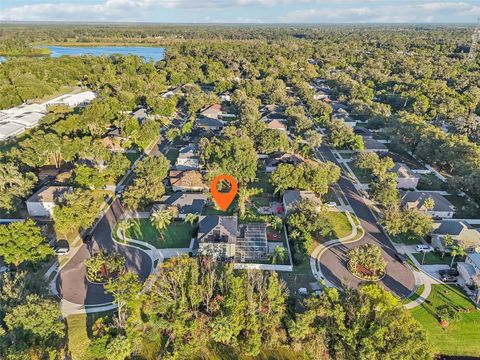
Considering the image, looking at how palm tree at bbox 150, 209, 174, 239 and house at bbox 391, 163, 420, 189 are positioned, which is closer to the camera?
palm tree at bbox 150, 209, 174, 239

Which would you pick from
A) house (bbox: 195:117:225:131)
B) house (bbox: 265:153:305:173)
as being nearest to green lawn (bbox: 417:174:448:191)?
house (bbox: 265:153:305:173)

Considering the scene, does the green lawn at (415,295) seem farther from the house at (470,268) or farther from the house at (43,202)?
the house at (43,202)

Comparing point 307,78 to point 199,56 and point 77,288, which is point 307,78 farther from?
point 77,288

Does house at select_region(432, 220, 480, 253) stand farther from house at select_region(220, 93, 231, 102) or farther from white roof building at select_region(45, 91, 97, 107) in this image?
white roof building at select_region(45, 91, 97, 107)

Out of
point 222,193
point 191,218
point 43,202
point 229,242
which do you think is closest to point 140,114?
point 222,193

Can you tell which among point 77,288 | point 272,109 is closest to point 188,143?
point 272,109

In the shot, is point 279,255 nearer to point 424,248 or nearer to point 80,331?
point 424,248
